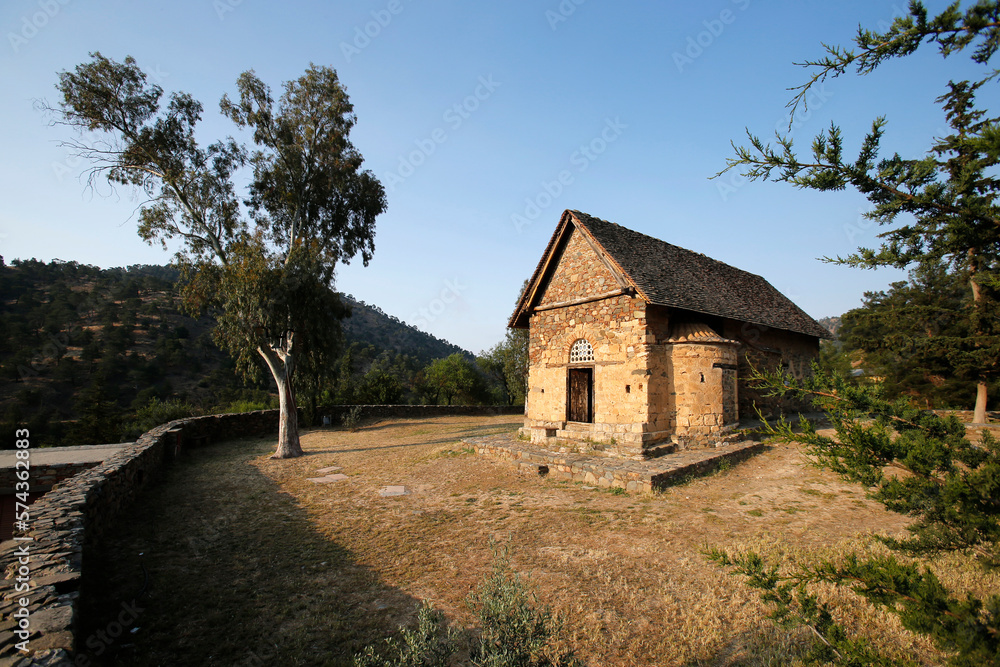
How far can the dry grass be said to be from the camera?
3930mm

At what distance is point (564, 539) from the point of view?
6.34 meters

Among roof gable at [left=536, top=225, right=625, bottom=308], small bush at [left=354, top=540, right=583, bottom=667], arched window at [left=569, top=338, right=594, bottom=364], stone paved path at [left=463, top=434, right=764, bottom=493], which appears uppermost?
roof gable at [left=536, top=225, right=625, bottom=308]

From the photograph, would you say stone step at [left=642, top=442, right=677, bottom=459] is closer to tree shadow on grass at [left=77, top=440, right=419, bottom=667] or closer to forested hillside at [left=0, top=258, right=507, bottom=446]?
tree shadow on grass at [left=77, top=440, right=419, bottom=667]

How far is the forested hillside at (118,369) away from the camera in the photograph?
72.7ft

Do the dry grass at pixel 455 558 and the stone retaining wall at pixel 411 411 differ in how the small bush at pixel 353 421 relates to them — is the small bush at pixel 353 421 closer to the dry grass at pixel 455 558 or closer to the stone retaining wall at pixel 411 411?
the stone retaining wall at pixel 411 411

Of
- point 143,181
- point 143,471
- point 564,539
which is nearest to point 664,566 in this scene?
point 564,539

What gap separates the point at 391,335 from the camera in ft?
247

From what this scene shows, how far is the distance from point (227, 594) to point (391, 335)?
237 ft

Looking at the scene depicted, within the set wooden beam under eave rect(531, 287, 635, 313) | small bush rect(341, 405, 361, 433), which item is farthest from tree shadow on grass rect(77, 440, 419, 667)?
small bush rect(341, 405, 361, 433)

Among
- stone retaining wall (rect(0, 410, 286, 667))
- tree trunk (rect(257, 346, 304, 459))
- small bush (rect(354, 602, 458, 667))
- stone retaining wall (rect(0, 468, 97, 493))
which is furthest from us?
tree trunk (rect(257, 346, 304, 459))

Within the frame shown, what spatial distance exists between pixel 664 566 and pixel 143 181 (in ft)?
59.3

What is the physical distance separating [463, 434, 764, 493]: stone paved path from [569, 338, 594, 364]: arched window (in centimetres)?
283

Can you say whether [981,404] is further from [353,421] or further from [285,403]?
[353,421]

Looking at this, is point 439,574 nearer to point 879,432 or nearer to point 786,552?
point 786,552
